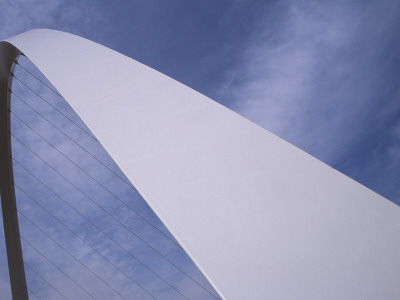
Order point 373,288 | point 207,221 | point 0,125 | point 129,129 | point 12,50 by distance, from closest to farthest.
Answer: point 373,288 → point 207,221 → point 129,129 → point 12,50 → point 0,125

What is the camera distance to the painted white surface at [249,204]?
176 cm

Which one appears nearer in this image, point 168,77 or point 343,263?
point 343,263

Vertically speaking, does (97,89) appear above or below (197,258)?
above

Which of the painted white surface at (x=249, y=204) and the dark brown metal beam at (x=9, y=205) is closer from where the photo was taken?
the painted white surface at (x=249, y=204)

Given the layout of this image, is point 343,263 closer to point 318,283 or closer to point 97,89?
point 318,283

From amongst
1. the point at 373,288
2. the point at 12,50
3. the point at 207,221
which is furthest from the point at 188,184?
the point at 12,50

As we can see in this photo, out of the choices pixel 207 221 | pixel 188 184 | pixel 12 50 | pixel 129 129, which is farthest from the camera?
pixel 12 50

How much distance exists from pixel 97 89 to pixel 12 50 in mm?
4638

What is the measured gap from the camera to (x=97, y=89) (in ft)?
10.5

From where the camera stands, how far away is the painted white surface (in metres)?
1.76

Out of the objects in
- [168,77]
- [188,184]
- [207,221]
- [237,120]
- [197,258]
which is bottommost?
[197,258]

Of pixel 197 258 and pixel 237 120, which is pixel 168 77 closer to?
pixel 237 120

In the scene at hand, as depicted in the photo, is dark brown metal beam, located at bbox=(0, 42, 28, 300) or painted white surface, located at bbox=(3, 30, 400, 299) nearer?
painted white surface, located at bbox=(3, 30, 400, 299)

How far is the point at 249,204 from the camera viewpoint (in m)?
2.04
